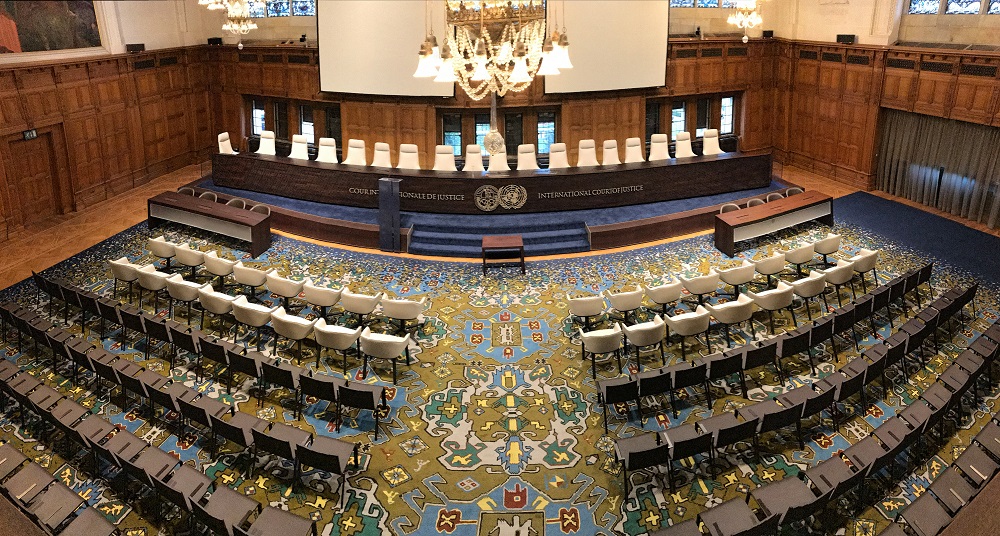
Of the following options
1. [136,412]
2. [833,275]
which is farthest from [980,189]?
[136,412]

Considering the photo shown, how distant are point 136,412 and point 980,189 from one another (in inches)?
642

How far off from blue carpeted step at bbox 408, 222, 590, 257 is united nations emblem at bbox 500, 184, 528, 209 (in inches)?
25.0

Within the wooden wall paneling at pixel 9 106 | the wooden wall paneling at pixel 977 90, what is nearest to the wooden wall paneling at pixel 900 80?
the wooden wall paneling at pixel 977 90

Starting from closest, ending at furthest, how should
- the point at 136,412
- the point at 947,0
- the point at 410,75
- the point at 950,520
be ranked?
the point at 950,520, the point at 136,412, the point at 947,0, the point at 410,75

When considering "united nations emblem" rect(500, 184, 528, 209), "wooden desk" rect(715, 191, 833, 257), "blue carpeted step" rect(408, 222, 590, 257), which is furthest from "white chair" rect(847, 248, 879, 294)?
"united nations emblem" rect(500, 184, 528, 209)

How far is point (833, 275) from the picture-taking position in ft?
38.5

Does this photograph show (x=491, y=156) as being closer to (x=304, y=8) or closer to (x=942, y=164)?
(x=304, y=8)

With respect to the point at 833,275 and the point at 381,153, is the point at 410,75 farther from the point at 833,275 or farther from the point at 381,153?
the point at 833,275

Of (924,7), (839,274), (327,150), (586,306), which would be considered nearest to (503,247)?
(586,306)

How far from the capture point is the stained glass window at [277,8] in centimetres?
2067

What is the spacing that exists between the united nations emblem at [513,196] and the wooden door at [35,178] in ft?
33.8

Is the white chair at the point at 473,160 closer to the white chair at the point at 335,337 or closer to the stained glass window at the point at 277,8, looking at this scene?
the white chair at the point at 335,337

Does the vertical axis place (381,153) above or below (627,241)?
above

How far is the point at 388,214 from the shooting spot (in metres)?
14.5
